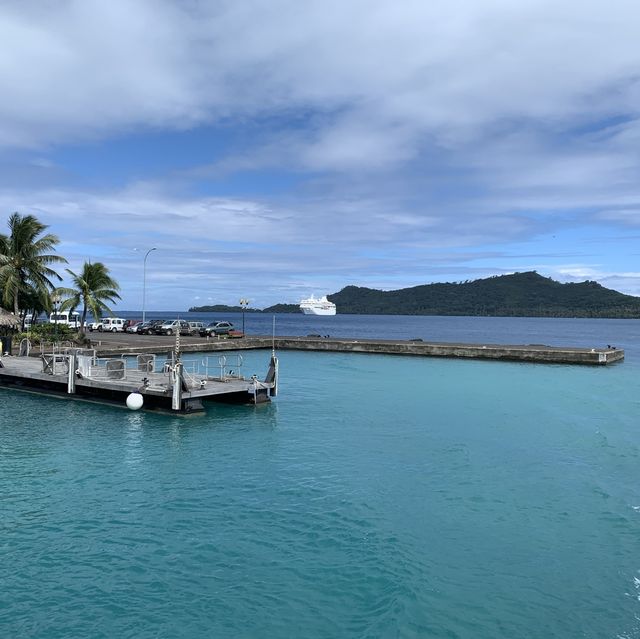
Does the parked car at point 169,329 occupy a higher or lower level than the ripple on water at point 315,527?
higher

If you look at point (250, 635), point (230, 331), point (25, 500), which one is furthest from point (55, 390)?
point (230, 331)

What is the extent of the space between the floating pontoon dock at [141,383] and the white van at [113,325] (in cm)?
3700

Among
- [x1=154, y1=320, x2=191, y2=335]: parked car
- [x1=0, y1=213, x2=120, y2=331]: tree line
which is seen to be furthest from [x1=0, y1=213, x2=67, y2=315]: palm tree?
[x1=154, y1=320, x2=191, y2=335]: parked car

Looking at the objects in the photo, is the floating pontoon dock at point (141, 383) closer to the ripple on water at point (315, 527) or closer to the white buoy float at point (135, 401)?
the white buoy float at point (135, 401)

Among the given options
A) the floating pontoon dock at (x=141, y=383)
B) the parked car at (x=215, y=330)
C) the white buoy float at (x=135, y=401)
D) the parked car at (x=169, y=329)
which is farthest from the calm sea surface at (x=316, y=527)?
the parked car at (x=169, y=329)

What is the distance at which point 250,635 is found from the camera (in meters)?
8.22

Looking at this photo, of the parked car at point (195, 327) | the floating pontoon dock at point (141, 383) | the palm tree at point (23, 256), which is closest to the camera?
the floating pontoon dock at point (141, 383)

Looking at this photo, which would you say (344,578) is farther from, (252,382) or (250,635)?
(252,382)

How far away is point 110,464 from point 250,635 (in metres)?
9.37

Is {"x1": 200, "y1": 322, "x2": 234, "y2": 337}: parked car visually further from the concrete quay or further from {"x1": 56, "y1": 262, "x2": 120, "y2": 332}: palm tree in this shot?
{"x1": 56, "y1": 262, "x2": 120, "y2": 332}: palm tree

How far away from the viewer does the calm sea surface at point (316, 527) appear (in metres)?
8.77

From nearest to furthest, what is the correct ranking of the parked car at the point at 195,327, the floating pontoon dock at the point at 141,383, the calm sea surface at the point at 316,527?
the calm sea surface at the point at 316,527
the floating pontoon dock at the point at 141,383
the parked car at the point at 195,327

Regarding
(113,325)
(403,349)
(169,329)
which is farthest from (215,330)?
(403,349)

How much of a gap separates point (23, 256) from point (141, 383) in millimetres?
23142
